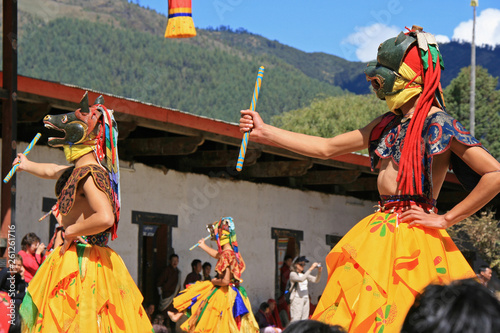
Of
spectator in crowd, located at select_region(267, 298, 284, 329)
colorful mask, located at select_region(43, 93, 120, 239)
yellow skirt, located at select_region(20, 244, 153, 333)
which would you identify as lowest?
spectator in crowd, located at select_region(267, 298, 284, 329)

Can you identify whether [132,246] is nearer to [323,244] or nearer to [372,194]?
[323,244]

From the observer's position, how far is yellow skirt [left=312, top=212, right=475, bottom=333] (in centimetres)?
335

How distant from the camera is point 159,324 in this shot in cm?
1129

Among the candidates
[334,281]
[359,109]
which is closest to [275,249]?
[334,281]

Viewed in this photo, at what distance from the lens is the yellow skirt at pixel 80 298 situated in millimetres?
4770

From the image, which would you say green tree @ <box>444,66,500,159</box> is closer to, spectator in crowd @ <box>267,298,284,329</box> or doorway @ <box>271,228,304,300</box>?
doorway @ <box>271,228,304,300</box>

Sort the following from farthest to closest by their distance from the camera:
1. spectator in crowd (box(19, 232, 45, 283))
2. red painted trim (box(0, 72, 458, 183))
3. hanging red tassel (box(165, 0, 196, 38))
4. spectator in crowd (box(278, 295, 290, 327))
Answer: spectator in crowd (box(278, 295, 290, 327))
red painted trim (box(0, 72, 458, 183))
spectator in crowd (box(19, 232, 45, 283))
hanging red tassel (box(165, 0, 196, 38))

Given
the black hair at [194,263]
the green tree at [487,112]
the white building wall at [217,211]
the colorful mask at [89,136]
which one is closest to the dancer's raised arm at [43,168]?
the colorful mask at [89,136]

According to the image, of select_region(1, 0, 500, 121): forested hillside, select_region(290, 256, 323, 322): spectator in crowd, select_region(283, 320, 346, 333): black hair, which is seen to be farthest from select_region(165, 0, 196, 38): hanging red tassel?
select_region(1, 0, 500, 121): forested hillside

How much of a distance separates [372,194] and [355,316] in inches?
555

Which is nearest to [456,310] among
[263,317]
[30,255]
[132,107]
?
[30,255]

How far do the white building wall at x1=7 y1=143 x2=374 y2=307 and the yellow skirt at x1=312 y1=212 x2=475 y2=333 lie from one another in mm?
6917

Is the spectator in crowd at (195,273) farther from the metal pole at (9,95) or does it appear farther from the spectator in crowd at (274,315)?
the metal pole at (9,95)

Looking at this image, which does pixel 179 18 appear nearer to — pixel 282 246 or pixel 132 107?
pixel 132 107
